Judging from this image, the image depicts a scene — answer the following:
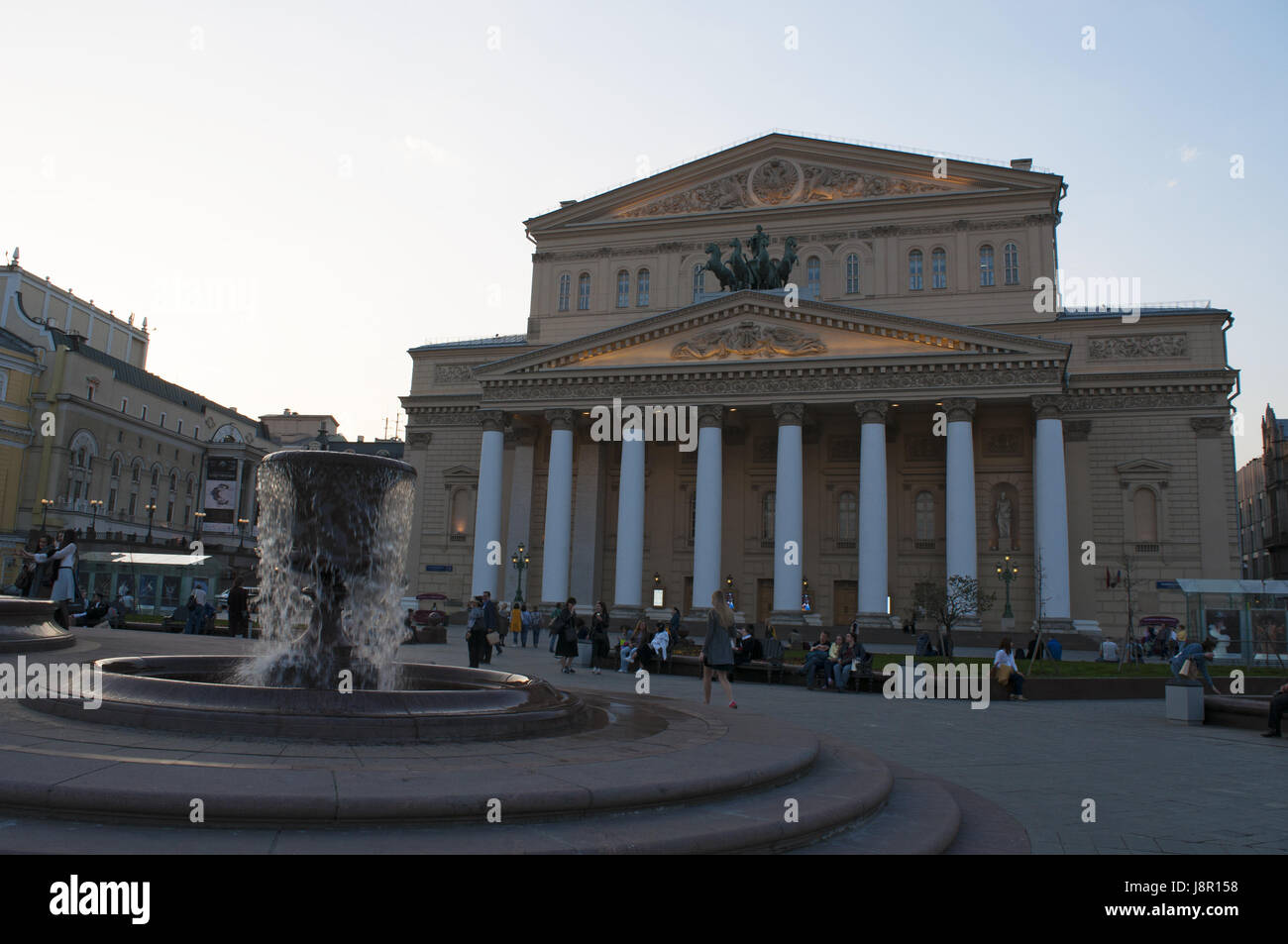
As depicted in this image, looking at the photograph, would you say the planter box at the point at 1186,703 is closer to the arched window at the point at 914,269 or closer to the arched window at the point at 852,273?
the arched window at the point at 914,269

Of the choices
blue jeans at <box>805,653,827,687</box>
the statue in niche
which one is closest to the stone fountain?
blue jeans at <box>805,653,827,687</box>

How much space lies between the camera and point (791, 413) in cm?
3869

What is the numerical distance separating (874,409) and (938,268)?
1058 cm

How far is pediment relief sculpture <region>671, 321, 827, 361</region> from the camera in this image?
128ft

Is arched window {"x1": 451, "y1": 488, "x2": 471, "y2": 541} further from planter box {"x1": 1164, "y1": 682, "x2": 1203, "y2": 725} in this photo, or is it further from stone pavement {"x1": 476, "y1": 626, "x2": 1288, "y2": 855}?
planter box {"x1": 1164, "y1": 682, "x2": 1203, "y2": 725}

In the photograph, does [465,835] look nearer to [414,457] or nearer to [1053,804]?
[1053,804]

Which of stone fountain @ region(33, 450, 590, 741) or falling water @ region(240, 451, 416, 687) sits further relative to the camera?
falling water @ region(240, 451, 416, 687)

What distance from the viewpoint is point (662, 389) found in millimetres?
40500

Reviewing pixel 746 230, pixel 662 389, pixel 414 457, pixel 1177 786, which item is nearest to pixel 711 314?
pixel 662 389

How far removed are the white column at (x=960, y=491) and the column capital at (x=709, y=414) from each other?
9005 mm

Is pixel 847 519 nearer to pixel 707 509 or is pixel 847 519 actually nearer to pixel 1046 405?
pixel 707 509

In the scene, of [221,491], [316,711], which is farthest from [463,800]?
[221,491]

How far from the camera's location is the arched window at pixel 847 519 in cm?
4178

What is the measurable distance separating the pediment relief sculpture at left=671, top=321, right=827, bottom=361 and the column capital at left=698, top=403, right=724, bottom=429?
2019mm
